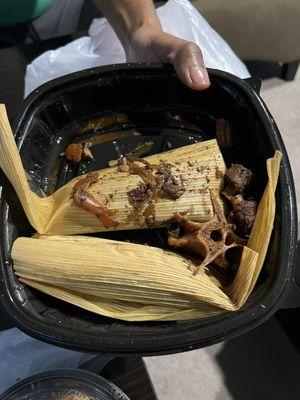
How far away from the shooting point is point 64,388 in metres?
0.66

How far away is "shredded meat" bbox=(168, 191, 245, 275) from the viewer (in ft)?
2.17

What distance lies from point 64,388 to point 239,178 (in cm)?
43

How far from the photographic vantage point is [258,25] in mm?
1378

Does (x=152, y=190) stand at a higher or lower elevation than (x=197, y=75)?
lower

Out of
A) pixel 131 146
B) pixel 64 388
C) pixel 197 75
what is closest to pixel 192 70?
pixel 197 75

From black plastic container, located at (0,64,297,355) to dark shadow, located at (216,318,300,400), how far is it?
393 millimetres

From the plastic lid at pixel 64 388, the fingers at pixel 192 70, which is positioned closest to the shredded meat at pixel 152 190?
the fingers at pixel 192 70

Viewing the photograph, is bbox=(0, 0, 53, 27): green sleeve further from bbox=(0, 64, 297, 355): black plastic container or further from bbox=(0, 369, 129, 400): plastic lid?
bbox=(0, 369, 129, 400): plastic lid

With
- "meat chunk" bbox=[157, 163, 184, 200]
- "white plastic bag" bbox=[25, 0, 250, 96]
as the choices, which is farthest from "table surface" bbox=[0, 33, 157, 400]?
"meat chunk" bbox=[157, 163, 184, 200]

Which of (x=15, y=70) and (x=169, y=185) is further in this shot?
(x=15, y=70)

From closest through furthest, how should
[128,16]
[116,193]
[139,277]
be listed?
[139,277] < [116,193] < [128,16]

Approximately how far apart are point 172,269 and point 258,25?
3.39 ft

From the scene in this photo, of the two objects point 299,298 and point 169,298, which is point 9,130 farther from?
point 299,298

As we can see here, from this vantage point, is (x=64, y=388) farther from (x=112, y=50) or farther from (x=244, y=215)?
(x=112, y=50)
